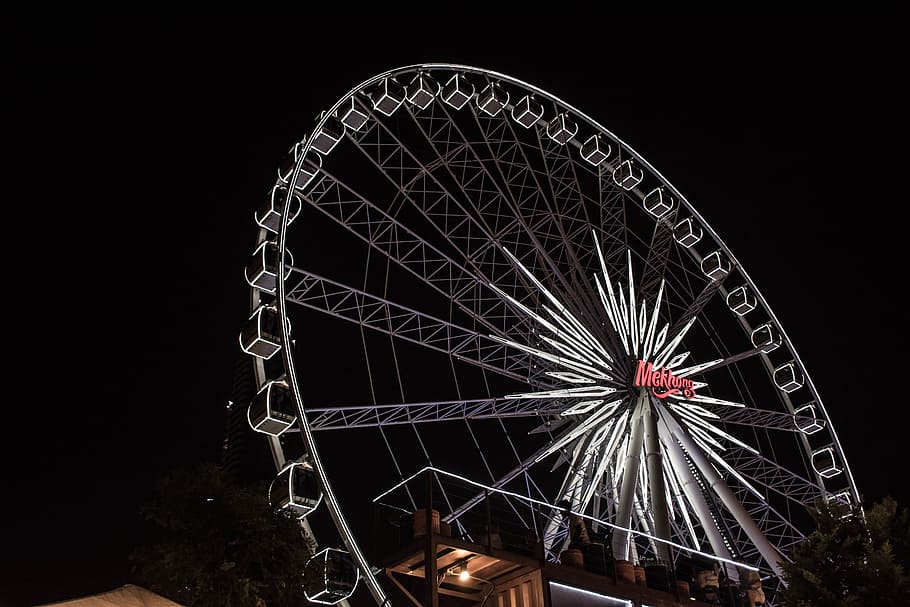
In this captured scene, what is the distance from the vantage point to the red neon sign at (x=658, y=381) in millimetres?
21297

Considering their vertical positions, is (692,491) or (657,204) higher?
(657,204)

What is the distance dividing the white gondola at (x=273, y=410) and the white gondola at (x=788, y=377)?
14843 mm

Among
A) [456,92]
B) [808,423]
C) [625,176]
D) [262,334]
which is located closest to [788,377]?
[808,423]

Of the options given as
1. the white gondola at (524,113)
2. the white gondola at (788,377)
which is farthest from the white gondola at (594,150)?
the white gondola at (788,377)

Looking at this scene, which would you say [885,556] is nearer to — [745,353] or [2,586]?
[745,353]

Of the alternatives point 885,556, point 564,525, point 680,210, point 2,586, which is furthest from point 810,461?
point 2,586

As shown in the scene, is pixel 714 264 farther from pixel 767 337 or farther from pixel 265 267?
pixel 265 267

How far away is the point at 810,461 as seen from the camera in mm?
26203

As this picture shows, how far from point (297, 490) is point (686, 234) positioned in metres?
14.7

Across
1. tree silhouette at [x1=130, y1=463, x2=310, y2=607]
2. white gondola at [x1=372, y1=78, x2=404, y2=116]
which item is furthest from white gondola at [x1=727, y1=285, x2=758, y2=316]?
tree silhouette at [x1=130, y1=463, x2=310, y2=607]

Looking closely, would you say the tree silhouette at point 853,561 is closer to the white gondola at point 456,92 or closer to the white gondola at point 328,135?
the white gondola at point 328,135

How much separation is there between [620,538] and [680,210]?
1235 cm

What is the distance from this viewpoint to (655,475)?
2025 cm

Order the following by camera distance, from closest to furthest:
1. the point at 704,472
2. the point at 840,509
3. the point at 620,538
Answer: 1. the point at 840,509
2. the point at 620,538
3. the point at 704,472
